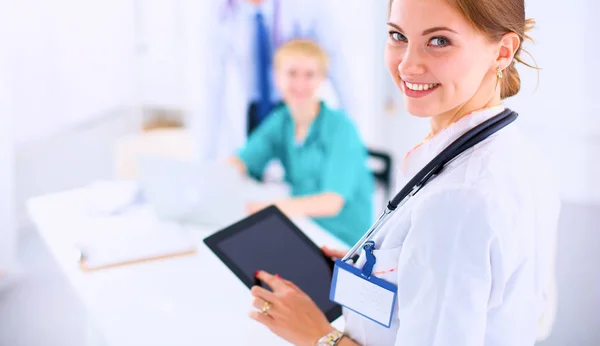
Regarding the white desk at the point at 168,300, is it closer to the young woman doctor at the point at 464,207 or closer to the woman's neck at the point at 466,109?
the young woman doctor at the point at 464,207

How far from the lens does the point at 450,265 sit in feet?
2.90

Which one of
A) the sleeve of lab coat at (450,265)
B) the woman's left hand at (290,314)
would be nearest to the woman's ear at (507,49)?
the sleeve of lab coat at (450,265)

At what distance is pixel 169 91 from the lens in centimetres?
446

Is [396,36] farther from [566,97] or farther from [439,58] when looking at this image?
[566,97]

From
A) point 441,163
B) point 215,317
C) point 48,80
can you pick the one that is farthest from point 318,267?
point 48,80

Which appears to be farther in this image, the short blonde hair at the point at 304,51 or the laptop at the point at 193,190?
the short blonde hair at the point at 304,51

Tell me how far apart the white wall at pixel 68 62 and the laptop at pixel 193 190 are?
1.65 meters

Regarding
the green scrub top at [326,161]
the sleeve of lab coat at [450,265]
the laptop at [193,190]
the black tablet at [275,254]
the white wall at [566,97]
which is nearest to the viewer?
the sleeve of lab coat at [450,265]

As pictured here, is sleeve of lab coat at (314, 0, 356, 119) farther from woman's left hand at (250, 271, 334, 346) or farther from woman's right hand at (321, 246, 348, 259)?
woman's left hand at (250, 271, 334, 346)

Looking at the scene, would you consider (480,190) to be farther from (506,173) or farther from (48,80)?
(48,80)

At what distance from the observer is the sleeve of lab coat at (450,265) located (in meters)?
0.87

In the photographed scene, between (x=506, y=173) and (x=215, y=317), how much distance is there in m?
0.82

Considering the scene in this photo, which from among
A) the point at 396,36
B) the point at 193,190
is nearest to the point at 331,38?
the point at 193,190

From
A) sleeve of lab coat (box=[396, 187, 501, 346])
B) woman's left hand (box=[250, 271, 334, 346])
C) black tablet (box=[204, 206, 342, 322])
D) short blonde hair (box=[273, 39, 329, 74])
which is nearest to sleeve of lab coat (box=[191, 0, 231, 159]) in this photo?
short blonde hair (box=[273, 39, 329, 74])
